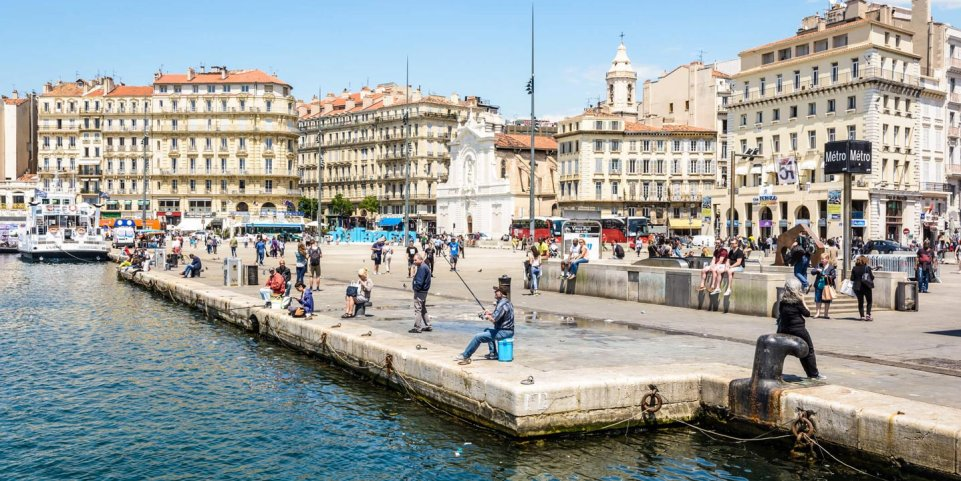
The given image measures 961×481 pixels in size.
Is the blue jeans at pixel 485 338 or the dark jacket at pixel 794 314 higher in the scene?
the dark jacket at pixel 794 314

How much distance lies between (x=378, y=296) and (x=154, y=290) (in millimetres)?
13155

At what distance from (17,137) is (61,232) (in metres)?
72.1

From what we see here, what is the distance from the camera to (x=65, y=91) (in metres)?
118

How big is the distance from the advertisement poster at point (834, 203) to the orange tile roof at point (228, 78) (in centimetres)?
7125

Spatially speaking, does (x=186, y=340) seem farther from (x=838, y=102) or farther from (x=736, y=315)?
(x=838, y=102)

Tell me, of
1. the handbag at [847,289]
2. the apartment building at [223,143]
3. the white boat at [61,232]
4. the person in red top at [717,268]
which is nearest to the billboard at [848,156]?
→ the handbag at [847,289]

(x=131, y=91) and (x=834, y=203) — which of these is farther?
(x=131, y=91)

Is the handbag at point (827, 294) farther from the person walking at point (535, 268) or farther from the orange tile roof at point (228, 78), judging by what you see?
the orange tile roof at point (228, 78)

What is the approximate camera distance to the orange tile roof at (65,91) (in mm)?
114375

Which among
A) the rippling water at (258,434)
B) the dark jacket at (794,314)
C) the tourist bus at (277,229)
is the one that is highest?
the tourist bus at (277,229)

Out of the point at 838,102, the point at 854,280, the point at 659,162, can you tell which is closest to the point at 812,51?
the point at 838,102

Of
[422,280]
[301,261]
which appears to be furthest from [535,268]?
[422,280]

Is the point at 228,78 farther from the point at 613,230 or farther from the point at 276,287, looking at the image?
the point at 276,287

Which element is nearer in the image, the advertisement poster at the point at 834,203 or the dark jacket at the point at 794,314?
the dark jacket at the point at 794,314
